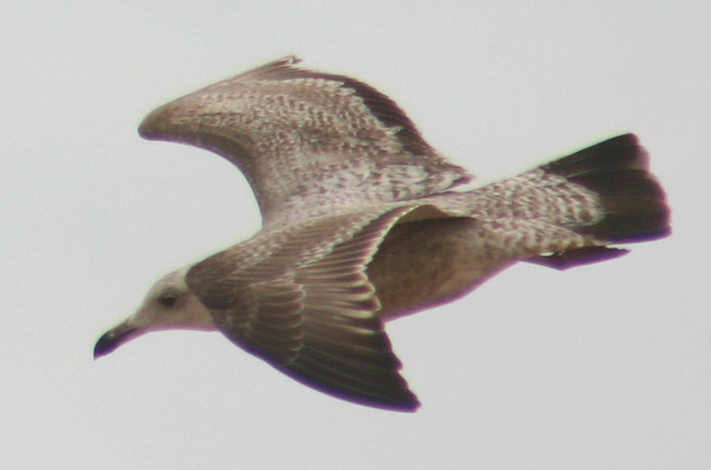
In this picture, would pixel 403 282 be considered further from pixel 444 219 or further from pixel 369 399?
pixel 369 399

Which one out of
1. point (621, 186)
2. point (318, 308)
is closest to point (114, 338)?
point (318, 308)

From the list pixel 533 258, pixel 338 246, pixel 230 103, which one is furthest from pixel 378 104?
pixel 338 246

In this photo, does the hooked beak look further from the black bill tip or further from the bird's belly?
the bird's belly

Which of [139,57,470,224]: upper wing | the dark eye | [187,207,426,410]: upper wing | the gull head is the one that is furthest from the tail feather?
the dark eye

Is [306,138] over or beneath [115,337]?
over

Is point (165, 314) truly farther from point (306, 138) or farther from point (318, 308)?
point (306, 138)

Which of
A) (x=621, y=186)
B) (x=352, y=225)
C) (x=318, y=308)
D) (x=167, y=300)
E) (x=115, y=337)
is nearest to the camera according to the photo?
(x=318, y=308)

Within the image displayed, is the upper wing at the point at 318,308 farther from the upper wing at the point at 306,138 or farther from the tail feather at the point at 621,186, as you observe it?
the tail feather at the point at 621,186
